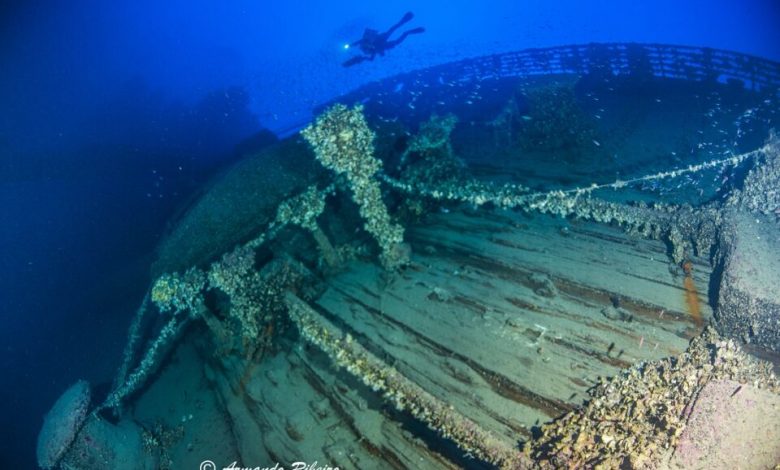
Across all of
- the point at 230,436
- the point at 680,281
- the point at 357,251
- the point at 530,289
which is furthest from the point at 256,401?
the point at 680,281

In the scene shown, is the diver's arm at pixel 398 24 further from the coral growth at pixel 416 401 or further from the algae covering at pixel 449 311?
the coral growth at pixel 416 401

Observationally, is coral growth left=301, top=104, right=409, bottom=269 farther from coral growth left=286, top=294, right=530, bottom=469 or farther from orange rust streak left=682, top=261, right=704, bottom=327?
orange rust streak left=682, top=261, right=704, bottom=327

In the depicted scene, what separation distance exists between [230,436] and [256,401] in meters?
0.54

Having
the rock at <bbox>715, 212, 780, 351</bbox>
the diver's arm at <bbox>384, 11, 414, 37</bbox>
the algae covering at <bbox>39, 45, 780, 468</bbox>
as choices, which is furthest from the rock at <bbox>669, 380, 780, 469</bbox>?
the diver's arm at <bbox>384, 11, 414, 37</bbox>

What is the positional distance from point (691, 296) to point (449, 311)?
298cm

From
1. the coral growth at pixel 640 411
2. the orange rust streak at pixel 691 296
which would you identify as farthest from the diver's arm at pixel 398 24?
the coral growth at pixel 640 411

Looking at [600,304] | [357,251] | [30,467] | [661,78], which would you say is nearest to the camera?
[600,304]

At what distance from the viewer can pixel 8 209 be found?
57.9 ft

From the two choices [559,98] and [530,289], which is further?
[559,98]

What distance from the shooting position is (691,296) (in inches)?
182

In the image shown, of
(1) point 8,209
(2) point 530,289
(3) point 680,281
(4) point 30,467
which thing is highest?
(3) point 680,281

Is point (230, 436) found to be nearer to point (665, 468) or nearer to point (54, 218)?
point (665, 468)

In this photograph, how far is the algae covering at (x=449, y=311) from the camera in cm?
353

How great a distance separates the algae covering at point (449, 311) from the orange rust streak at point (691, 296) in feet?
0.07
